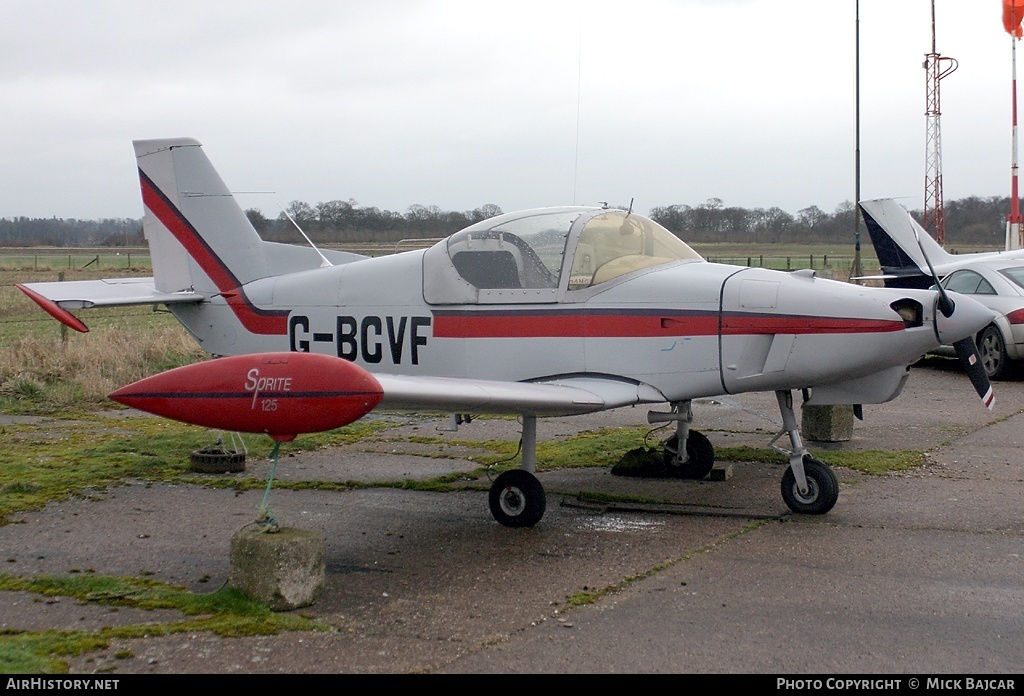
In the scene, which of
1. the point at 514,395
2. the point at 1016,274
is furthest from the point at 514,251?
the point at 1016,274

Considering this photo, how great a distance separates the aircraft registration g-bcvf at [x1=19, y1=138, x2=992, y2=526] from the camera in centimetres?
689

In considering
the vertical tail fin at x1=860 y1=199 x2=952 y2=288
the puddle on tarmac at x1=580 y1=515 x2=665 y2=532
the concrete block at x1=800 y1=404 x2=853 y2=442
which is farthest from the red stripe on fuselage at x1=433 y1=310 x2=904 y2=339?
the vertical tail fin at x1=860 y1=199 x2=952 y2=288

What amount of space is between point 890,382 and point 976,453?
3203mm

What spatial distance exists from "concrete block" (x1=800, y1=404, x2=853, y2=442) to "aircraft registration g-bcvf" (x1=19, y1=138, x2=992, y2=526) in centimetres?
190

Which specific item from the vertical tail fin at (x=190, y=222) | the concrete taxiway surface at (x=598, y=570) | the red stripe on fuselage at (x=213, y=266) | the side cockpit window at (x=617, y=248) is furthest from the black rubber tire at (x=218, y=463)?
the side cockpit window at (x=617, y=248)

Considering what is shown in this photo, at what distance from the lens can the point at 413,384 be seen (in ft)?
20.1

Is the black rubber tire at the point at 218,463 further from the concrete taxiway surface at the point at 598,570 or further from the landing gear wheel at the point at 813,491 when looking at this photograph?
the landing gear wheel at the point at 813,491

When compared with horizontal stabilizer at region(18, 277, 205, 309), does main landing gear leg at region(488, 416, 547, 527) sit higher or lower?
lower

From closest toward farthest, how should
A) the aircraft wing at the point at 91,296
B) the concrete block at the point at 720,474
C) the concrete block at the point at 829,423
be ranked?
the aircraft wing at the point at 91,296, the concrete block at the point at 720,474, the concrete block at the point at 829,423

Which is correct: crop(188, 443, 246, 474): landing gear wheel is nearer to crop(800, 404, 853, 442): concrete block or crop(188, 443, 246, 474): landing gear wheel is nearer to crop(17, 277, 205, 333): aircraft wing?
crop(17, 277, 205, 333): aircraft wing

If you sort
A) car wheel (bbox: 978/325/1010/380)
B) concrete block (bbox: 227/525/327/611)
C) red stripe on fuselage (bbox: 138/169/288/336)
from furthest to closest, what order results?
car wheel (bbox: 978/325/1010/380) → red stripe on fuselage (bbox: 138/169/288/336) → concrete block (bbox: 227/525/327/611)

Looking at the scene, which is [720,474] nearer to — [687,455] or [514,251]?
[687,455]

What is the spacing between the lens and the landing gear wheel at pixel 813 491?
23.9 feet

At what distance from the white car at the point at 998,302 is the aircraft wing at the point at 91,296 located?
10.3 meters
